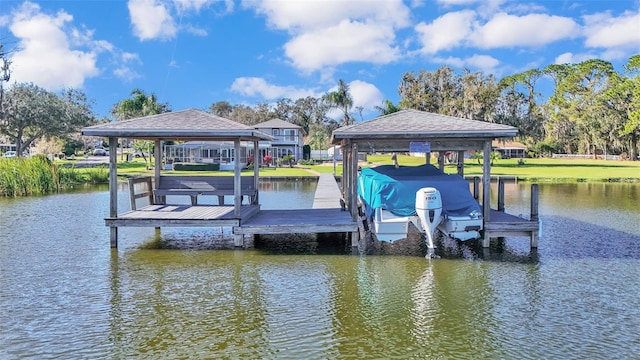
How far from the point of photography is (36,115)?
135ft

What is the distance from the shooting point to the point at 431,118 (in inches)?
464

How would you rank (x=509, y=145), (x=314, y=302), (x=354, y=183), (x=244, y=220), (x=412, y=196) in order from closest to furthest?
1. (x=314, y=302)
2. (x=412, y=196)
3. (x=244, y=220)
4. (x=354, y=183)
5. (x=509, y=145)

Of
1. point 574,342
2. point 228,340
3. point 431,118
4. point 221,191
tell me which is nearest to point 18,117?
point 221,191

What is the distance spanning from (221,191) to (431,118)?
18.9 feet

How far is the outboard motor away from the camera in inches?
387

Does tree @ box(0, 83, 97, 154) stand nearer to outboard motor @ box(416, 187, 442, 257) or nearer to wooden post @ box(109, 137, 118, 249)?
wooden post @ box(109, 137, 118, 249)

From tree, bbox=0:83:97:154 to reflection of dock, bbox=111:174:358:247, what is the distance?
1335 inches

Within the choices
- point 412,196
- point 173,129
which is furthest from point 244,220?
point 412,196

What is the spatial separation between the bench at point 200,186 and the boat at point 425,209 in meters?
4.26

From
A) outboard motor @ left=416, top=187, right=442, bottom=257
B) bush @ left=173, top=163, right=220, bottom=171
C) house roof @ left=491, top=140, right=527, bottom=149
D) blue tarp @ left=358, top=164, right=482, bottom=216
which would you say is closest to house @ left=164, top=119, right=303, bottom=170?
bush @ left=173, top=163, right=220, bottom=171

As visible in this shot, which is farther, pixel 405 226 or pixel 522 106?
pixel 522 106

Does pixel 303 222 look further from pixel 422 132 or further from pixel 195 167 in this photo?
pixel 195 167

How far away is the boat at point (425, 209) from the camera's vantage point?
9906 mm

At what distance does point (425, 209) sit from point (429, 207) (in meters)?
0.09
